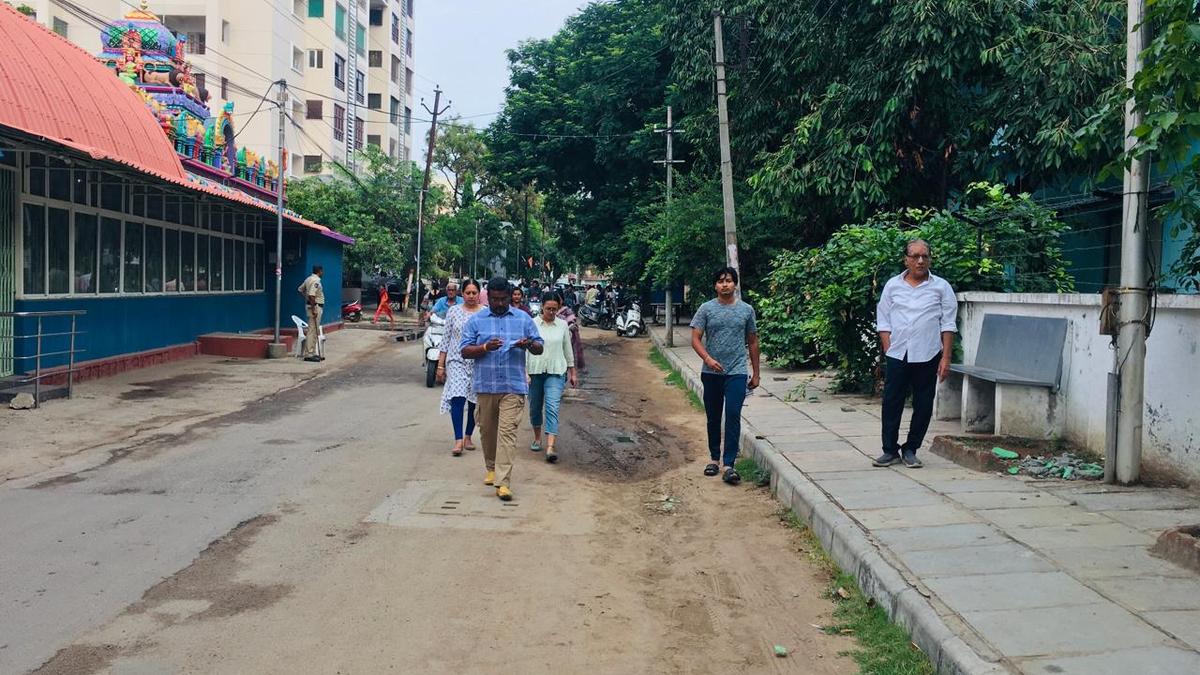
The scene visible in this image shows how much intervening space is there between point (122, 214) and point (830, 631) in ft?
48.9

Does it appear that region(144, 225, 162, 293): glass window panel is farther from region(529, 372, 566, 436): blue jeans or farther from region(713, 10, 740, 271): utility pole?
region(529, 372, 566, 436): blue jeans

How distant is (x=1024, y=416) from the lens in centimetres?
855

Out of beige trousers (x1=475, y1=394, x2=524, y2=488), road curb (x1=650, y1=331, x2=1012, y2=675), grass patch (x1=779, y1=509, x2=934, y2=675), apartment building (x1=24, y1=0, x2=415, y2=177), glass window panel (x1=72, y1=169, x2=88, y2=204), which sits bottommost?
grass patch (x1=779, y1=509, x2=934, y2=675)

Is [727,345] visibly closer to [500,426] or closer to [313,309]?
[500,426]

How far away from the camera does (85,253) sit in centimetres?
1505

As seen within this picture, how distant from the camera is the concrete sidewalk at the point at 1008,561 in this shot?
13.4 ft

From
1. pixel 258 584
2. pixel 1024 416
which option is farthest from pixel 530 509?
pixel 1024 416

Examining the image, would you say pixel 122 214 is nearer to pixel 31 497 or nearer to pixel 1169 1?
pixel 31 497

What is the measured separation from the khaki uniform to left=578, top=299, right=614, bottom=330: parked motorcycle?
18.0 meters

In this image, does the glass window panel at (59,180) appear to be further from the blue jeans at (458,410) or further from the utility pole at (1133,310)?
the utility pole at (1133,310)

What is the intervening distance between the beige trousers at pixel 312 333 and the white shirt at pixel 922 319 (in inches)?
548

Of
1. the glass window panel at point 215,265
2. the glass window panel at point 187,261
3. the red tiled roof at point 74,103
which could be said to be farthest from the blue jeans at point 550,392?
the glass window panel at point 215,265

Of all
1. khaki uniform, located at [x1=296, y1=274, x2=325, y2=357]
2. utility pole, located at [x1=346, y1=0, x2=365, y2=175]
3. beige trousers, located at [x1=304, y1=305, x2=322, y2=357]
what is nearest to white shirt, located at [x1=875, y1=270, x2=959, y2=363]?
khaki uniform, located at [x1=296, y1=274, x2=325, y2=357]

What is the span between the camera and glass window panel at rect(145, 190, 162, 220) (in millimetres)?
17609
